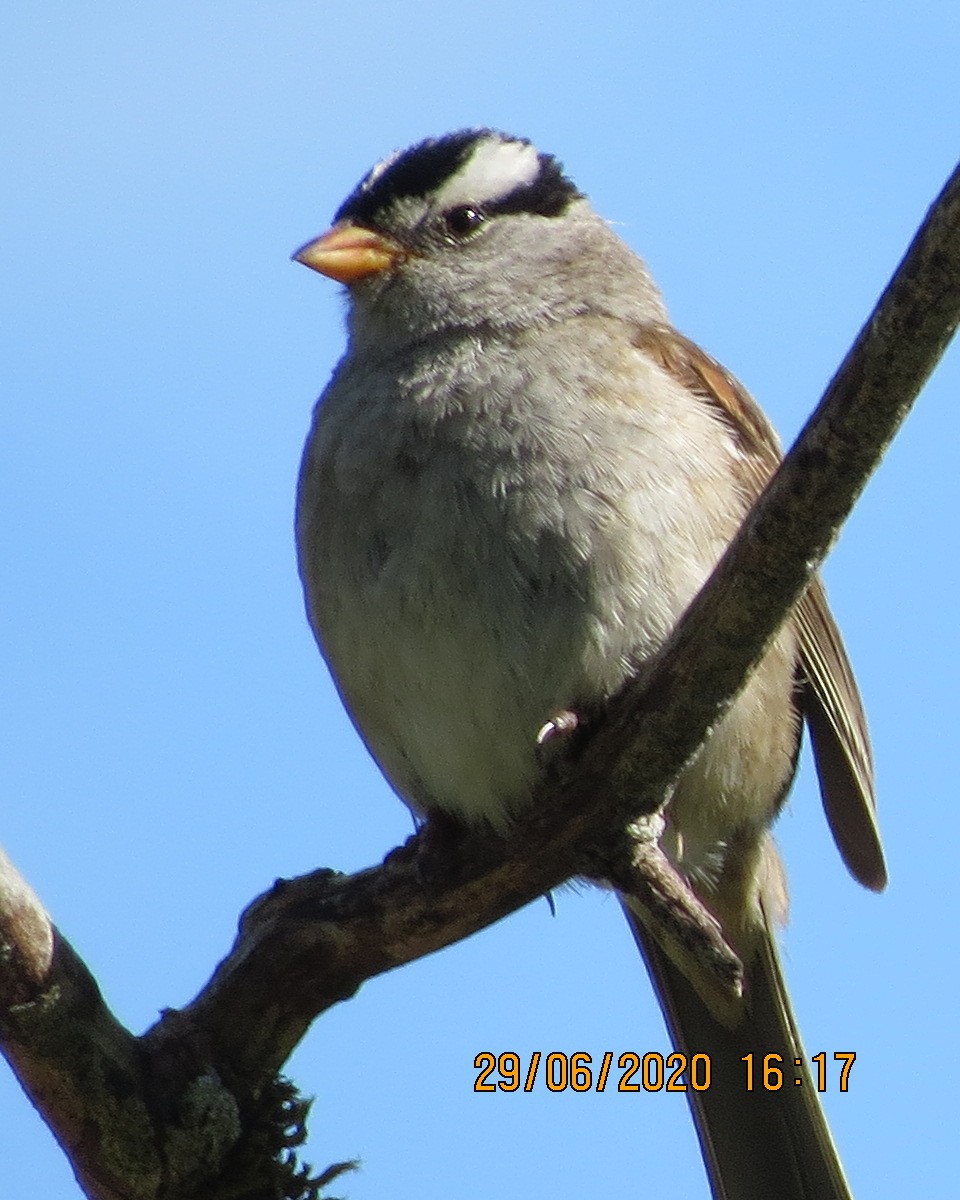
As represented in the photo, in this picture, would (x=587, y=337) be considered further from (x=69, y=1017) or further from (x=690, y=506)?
(x=69, y=1017)

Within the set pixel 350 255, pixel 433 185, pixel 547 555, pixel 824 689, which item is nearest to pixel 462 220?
pixel 433 185

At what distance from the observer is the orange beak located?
14.1 feet

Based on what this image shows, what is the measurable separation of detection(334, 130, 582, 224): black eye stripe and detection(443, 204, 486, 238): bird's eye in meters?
0.04

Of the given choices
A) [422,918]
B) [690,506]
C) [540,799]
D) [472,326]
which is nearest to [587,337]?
[472,326]

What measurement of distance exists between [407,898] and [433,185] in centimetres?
195

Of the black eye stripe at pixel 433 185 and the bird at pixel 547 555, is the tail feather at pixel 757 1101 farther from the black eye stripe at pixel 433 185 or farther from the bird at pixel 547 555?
the black eye stripe at pixel 433 185

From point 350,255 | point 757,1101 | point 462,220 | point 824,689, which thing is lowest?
point 757,1101

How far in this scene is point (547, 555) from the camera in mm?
3494

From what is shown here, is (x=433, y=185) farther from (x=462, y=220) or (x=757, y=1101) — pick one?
(x=757, y=1101)

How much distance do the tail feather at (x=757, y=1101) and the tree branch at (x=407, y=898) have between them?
2.86 feet

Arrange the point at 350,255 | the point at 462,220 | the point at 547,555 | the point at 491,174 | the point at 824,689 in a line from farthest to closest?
the point at 491,174, the point at 462,220, the point at 350,255, the point at 824,689, the point at 547,555

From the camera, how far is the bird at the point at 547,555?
351 cm

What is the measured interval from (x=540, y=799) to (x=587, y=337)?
114 centimetres

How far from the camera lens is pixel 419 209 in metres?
4.45
